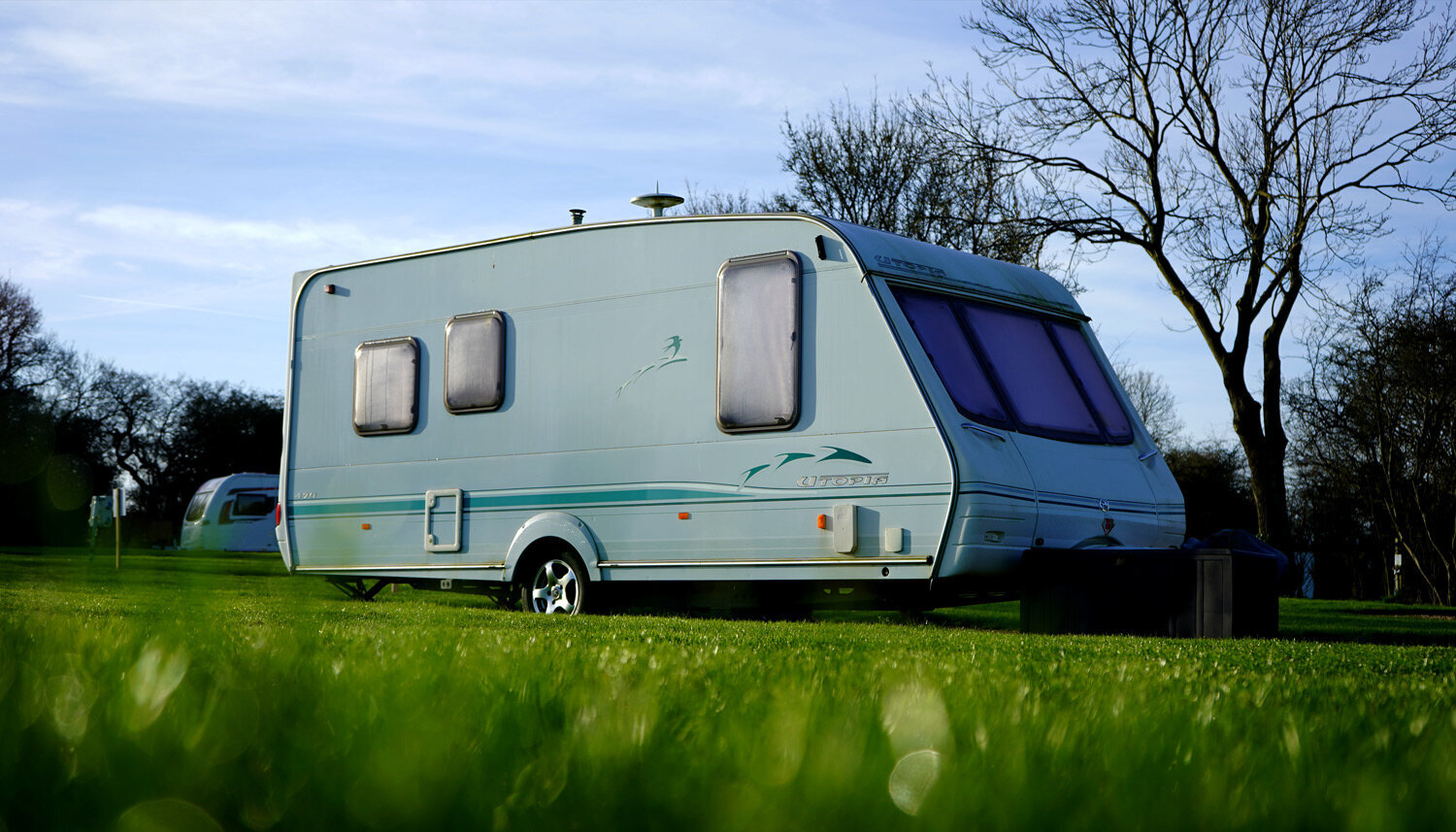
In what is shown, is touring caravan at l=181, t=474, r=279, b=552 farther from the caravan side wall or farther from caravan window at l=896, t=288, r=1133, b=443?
caravan window at l=896, t=288, r=1133, b=443

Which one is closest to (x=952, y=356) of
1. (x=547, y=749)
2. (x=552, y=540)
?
(x=552, y=540)

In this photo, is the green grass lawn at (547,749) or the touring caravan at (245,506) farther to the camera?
the touring caravan at (245,506)

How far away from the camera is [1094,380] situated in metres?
10.5

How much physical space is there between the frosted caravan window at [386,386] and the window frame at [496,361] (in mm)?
351

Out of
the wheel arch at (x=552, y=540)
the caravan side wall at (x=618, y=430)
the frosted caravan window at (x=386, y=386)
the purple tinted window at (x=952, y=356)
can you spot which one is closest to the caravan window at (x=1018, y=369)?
the purple tinted window at (x=952, y=356)

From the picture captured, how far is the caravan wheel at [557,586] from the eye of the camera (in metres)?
10.6

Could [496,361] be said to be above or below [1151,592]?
above

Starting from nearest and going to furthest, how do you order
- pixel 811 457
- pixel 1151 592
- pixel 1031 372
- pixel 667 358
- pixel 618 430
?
pixel 1151 592, pixel 811 457, pixel 1031 372, pixel 667 358, pixel 618 430

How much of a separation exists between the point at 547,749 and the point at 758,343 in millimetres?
8119

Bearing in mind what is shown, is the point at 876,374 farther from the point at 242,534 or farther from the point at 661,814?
the point at 242,534

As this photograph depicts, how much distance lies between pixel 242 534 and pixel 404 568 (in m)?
28.0

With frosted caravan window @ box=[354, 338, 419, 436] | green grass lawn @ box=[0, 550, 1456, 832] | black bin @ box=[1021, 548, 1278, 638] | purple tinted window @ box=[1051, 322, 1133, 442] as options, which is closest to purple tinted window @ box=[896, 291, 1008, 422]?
black bin @ box=[1021, 548, 1278, 638]

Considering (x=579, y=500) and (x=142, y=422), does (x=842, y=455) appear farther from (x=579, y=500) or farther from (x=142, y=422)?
(x=142, y=422)

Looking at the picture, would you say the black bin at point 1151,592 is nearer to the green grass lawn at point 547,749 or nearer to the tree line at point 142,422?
the green grass lawn at point 547,749
